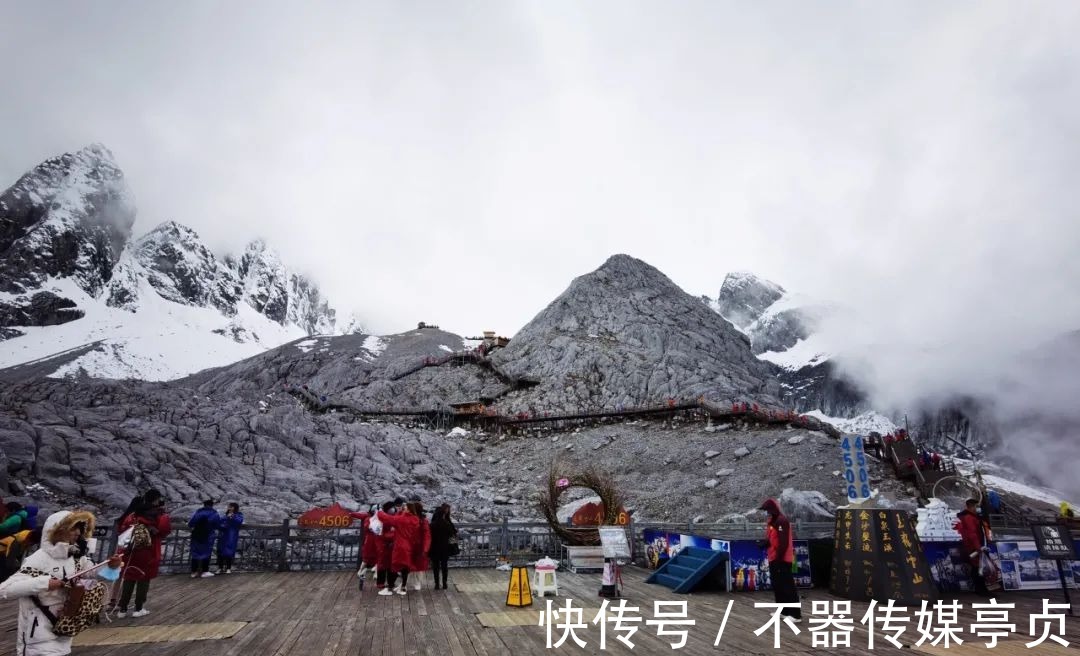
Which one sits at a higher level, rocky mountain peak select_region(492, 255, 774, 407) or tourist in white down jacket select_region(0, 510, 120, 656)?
rocky mountain peak select_region(492, 255, 774, 407)

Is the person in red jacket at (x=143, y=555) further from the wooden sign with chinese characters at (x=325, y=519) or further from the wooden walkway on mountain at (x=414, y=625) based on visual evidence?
the wooden sign with chinese characters at (x=325, y=519)

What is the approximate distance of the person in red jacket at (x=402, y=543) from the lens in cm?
1079

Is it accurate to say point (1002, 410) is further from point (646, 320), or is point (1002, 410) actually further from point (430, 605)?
point (430, 605)

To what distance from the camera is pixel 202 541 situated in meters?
12.6

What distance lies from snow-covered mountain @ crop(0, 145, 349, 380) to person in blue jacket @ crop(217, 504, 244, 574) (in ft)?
366

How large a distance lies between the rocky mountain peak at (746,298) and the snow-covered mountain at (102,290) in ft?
518

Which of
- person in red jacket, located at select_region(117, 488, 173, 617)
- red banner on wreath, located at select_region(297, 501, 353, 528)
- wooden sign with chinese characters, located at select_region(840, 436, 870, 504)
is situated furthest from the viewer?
red banner on wreath, located at select_region(297, 501, 353, 528)

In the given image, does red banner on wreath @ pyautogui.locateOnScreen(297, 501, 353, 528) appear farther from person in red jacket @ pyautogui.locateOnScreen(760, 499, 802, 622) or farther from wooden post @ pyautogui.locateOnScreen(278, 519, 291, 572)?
person in red jacket @ pyautogui.locateOnScreen(760, 499, 802, 622)

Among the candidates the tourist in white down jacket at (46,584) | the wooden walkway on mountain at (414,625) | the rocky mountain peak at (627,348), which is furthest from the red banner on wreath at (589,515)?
the rocky mountain peak at (627,348)

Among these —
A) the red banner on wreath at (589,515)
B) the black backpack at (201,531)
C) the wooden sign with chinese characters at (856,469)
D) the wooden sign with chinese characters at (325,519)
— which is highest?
the wooden sign with chinese characters at (856,469)

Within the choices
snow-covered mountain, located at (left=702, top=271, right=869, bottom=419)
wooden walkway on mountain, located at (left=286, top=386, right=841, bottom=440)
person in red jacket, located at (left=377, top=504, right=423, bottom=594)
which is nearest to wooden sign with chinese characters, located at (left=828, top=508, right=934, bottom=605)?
person in red jacket, located at (left=377, top=504, right=423, bottom=594)

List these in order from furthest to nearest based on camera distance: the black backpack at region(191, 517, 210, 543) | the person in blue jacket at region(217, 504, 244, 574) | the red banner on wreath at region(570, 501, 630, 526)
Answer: the red banner on wreath at region(570, 501, 630, 526) → the person in blue jacket at region(217, 504, 244, 574) → the black backpack at region(191, 517, 210, 543)

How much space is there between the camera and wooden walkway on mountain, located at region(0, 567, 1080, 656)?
22.9ft

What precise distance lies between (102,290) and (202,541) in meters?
188
